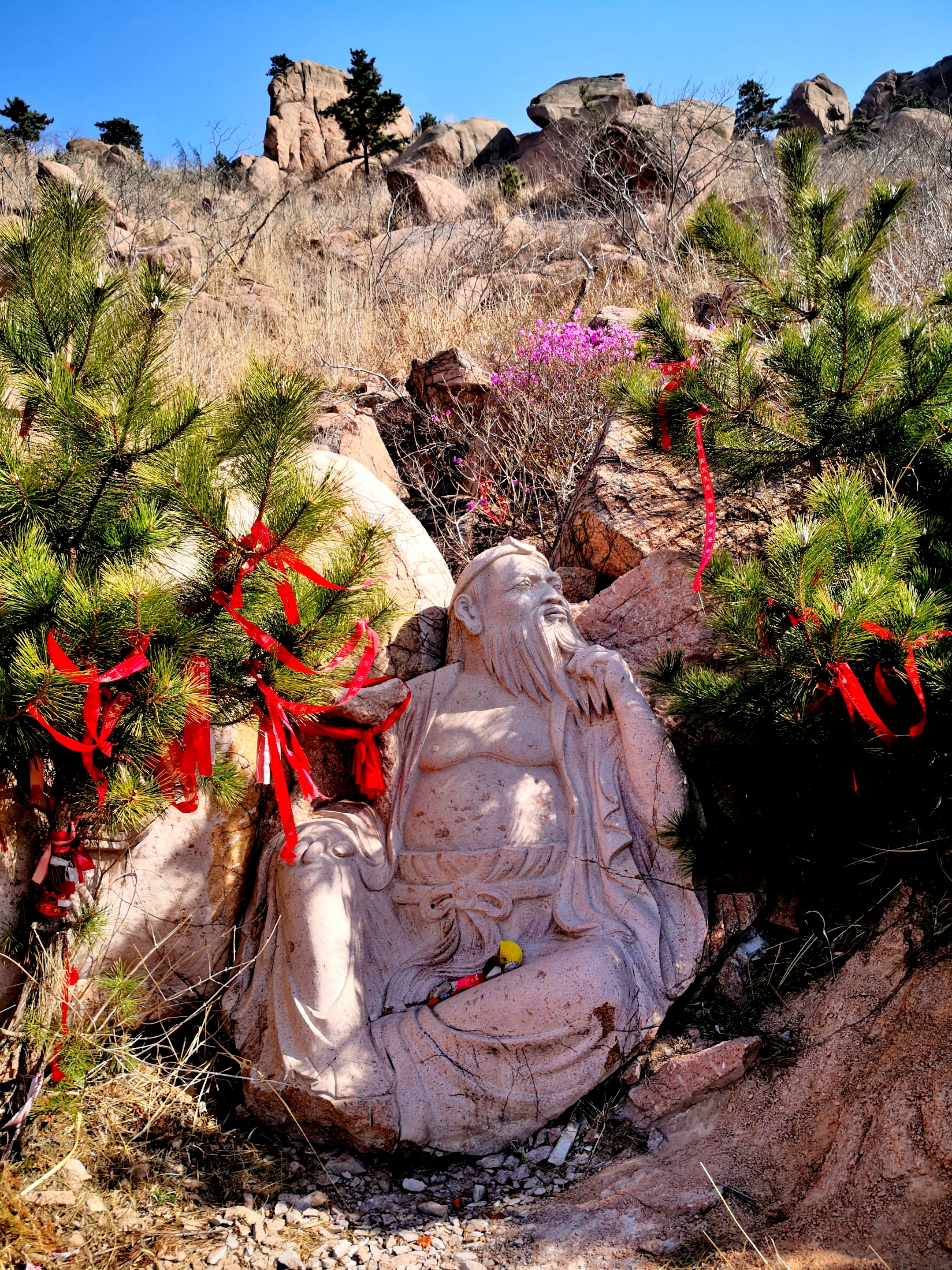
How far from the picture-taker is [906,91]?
62.3 ft

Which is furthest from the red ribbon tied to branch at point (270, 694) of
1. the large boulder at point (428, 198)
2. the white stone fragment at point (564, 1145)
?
the large boulder at point (428, 198)

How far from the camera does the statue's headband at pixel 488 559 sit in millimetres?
3416

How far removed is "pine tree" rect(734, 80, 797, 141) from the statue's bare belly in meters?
13.3

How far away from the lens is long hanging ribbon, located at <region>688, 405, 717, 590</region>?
3.14m

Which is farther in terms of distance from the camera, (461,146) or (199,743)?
(461,146)

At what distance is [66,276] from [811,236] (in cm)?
224

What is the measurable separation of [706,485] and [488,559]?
76 centimetres

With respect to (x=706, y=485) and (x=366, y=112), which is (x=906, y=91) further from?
(x=706, y=485)

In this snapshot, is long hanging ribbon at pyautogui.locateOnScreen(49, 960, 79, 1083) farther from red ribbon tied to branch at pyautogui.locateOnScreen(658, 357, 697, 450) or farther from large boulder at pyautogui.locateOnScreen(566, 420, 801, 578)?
large boulder at pyautogui.locateOnScreen(566, 420, 801, 578)

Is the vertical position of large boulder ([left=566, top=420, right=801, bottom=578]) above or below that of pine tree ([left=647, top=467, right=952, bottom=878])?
above

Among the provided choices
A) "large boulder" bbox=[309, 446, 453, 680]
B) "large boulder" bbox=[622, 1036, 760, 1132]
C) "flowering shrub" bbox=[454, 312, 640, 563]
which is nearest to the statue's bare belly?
"large boulder" bbox=[309, 446, 453, 680]

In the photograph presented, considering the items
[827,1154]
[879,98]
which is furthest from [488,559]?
[879,98]

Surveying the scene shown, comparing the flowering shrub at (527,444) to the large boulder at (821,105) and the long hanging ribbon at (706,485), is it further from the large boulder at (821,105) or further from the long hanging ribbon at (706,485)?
the large boulder at (821,105)

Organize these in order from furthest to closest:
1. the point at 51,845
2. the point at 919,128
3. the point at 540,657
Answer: the point at 919,128, the point at 540,657, the point at 51,845
